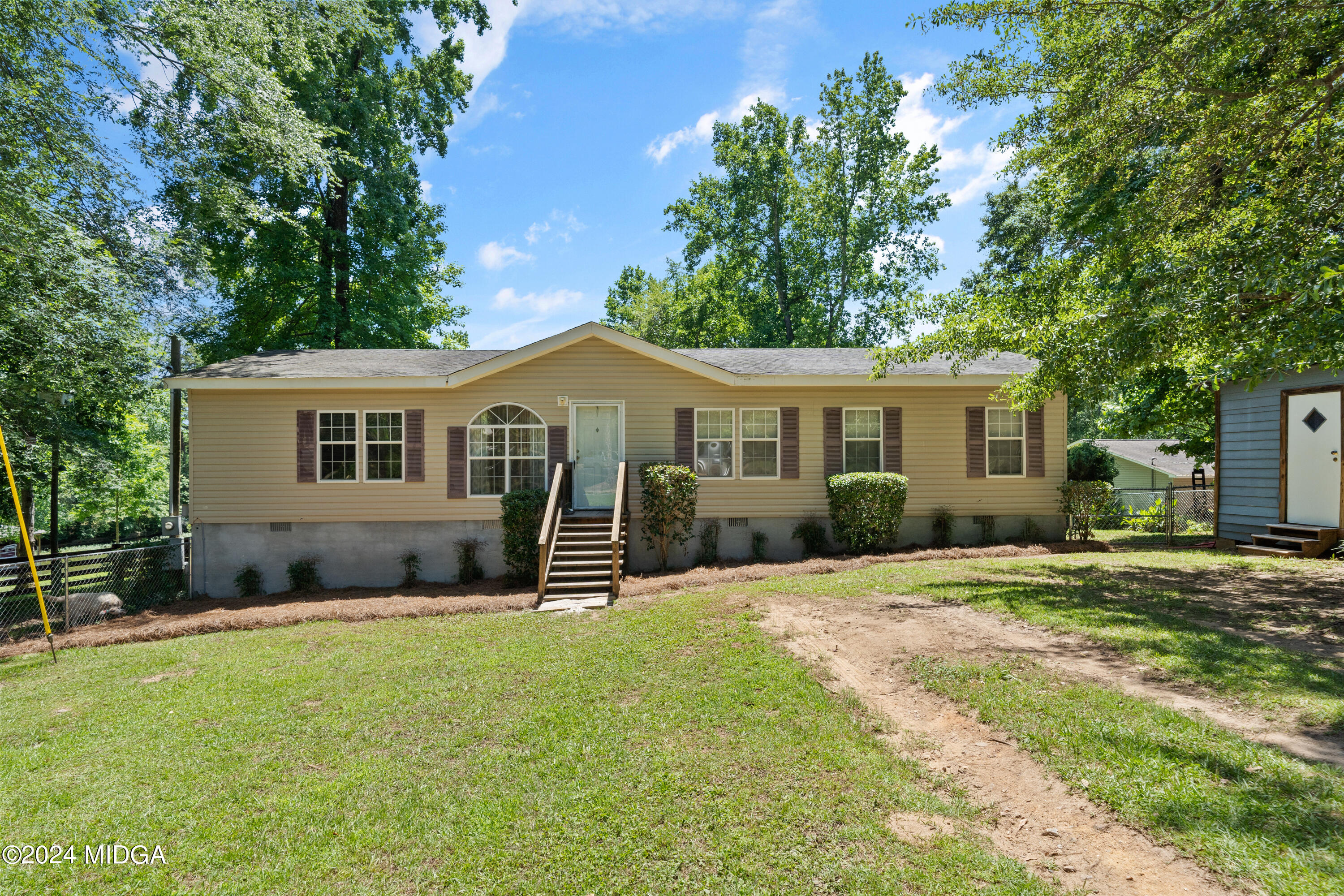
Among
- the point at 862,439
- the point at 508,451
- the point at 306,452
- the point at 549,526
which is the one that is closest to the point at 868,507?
the point at 862,439

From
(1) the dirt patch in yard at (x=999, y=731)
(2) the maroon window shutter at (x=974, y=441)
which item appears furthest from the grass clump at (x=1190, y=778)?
(2) the maroon window shutter at (x=974, y=441)

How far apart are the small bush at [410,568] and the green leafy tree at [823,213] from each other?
18845 mm

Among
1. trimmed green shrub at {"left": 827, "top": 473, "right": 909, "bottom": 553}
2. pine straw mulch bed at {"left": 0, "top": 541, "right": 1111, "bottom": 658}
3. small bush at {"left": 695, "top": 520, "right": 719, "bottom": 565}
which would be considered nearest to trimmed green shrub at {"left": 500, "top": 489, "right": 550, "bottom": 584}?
pine straw mulch bed at {"left": 0, "top": 541, "right": 1111, "bottom": 658}

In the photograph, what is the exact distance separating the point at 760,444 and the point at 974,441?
13.8 feet

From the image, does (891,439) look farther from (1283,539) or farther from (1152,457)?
(1152,457)

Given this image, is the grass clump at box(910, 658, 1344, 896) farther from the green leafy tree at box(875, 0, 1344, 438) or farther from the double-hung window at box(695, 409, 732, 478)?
the double-hung window at box(695, 409, 732, 478)

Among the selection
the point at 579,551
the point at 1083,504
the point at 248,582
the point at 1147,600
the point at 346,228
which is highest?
the point at 346,228

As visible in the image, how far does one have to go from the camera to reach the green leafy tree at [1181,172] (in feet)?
22.5

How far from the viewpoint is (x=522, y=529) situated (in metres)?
10.4

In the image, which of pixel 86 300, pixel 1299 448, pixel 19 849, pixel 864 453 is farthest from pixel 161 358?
pixel 1299 448

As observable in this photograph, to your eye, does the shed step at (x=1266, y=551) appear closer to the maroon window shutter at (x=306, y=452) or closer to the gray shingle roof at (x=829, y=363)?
the gray shingle roof at (x=829, y=363)

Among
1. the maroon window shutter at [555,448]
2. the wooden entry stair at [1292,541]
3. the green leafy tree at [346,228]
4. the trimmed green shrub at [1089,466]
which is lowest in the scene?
the wooden entry stair at [1292,541]

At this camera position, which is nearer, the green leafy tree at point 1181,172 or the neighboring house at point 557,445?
the green leafy tree at point 1181,172

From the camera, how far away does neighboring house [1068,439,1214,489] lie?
85.1 ft
